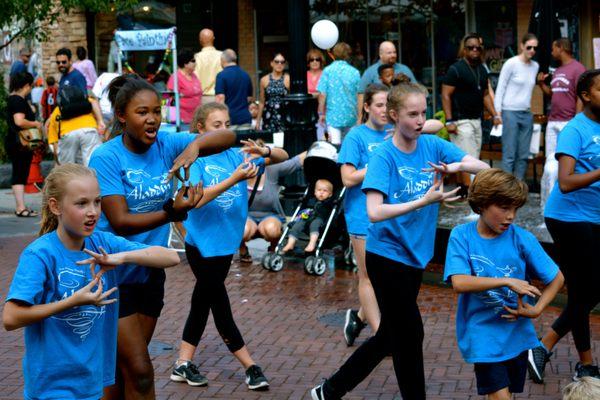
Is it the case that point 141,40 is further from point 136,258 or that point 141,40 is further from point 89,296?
point 89,296

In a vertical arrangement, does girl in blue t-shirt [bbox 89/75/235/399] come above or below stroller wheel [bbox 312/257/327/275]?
above

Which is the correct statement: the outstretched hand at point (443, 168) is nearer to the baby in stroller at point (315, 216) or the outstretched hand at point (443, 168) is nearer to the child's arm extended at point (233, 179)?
the child's arm extended at point (233, 179)

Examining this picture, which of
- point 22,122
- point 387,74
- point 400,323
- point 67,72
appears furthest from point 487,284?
point 67,72

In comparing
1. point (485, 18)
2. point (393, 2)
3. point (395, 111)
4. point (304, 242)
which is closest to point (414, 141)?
point (395, 111)

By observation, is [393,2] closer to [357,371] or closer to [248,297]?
[248,297]

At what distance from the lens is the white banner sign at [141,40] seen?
681 inches

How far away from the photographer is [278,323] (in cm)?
866

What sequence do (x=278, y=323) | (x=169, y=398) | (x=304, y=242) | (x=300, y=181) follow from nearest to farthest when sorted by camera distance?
(x=169, y=398)
(x=278, y=323)
(x=304, y=242)
(x=300, y=181)

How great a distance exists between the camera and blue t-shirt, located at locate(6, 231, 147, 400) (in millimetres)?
4391

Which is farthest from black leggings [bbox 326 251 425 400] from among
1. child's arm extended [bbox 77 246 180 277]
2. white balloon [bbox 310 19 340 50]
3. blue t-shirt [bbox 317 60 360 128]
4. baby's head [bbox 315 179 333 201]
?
white balloon [bbox 310 19 340 50]

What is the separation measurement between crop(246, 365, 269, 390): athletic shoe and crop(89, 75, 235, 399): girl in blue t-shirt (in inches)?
56.8

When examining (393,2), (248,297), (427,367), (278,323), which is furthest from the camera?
(393,2)

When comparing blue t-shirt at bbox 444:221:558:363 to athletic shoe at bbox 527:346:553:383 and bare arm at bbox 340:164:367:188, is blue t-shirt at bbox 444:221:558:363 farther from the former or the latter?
bare arm at bbox 340:164:367:188

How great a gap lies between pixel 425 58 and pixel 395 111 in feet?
44.2
